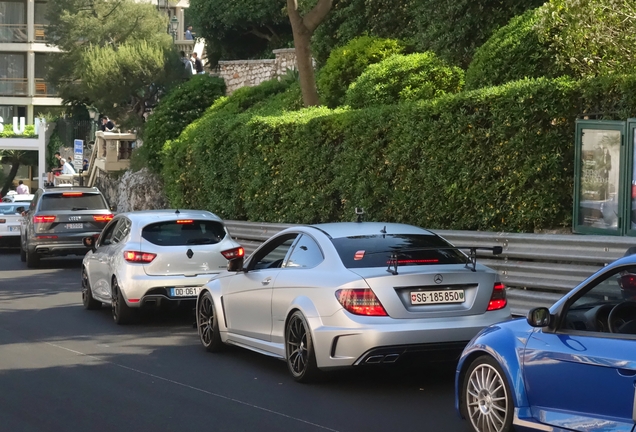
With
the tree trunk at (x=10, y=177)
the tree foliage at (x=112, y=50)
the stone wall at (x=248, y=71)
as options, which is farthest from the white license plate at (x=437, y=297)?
the tree trunk at (x=10, y=177)

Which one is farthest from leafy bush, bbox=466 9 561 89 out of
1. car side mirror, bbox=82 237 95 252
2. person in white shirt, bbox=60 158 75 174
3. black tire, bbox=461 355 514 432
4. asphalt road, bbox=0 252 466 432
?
person in white shirt, bbox=60 158 75 174

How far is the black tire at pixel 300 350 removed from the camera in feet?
31.2

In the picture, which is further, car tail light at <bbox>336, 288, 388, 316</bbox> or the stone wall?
the stone wall

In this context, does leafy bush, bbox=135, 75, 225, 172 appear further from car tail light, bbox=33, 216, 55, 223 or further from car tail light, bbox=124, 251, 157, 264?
car tail light, bbox=124, 251, 157, 264

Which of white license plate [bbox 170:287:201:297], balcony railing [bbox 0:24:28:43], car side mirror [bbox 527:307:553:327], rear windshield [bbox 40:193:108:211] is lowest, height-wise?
white license plate [bbox 170:287:201:297]

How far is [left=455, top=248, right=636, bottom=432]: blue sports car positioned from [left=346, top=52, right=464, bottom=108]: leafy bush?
15.4 meters

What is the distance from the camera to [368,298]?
912 centimetres

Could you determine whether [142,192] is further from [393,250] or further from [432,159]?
[393,250]

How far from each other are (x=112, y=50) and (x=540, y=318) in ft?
141

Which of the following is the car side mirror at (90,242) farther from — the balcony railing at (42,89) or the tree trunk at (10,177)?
the balcony railing at (42,89)

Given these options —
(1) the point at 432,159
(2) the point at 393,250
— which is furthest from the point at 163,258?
(2) the point at 393,250

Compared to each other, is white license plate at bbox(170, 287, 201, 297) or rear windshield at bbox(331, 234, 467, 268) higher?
rear windshield at bbox(331, 234, 467, 268)

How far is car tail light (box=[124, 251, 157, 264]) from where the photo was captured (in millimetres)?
14070

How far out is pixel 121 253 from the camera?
14.4 metres
